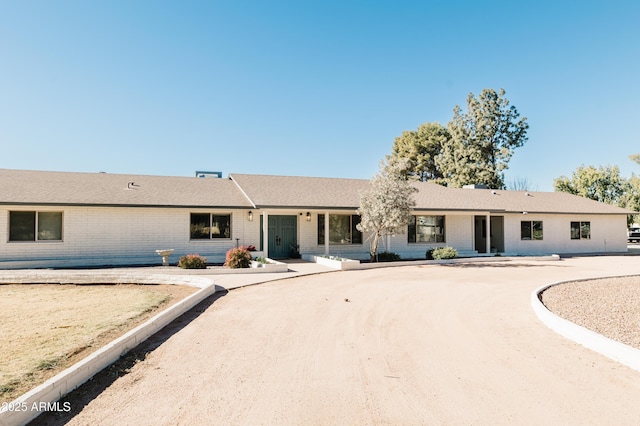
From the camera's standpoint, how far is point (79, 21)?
14141 mm

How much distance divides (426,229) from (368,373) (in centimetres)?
1687

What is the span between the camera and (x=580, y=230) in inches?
942

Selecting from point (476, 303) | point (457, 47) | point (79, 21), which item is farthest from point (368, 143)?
point (476, 303)

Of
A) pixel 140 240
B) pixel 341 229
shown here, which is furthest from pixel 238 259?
pixel 341 229

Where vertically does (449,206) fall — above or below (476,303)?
above

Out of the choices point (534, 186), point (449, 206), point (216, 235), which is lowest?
point (216, 235)

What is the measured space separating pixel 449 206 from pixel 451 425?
18.1 metres

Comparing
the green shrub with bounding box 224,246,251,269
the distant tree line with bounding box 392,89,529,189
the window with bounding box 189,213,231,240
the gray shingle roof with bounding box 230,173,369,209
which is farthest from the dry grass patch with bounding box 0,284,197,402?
the distant tree line with bounding box 392,89,529,189

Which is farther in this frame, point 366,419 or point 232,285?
point 232,285

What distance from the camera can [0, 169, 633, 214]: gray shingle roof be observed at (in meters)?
15.7

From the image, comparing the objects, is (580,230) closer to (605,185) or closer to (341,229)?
(341,229)

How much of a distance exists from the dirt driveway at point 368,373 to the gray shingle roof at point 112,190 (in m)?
9.98

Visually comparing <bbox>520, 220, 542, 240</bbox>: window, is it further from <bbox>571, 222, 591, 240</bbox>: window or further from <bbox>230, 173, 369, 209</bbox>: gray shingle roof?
<bbox>230, 173, 369, 209</bbox>: gray shingle roof

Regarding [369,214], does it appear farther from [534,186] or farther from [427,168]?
[534,186]
